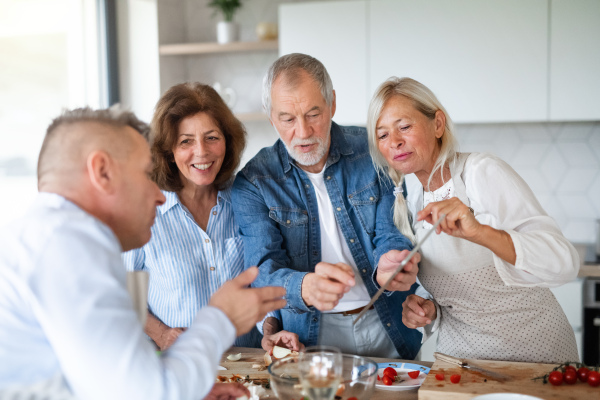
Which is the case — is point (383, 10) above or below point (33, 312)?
above

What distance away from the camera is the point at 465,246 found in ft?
5.78

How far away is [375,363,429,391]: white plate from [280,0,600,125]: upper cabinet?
195 centimetres

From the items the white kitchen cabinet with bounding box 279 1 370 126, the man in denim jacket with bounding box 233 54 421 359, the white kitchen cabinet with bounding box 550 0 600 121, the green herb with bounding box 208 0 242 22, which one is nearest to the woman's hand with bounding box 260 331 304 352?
the man in denim jacket with bounding box 233 54 421 359

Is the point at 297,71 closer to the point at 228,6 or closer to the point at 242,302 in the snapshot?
the point at 242,302

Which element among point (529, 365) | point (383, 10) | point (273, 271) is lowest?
point (529, 365)

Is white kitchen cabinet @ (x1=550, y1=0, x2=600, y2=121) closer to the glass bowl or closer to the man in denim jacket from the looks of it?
the man in denim jacket

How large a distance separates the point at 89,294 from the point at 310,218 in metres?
1.19

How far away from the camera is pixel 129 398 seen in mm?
841

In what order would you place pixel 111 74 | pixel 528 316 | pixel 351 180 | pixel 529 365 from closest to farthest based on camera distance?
pixel 529 365 → pixel 528 316 → pixel 351 180 → pixel 111 74

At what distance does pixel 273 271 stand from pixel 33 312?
99 cm

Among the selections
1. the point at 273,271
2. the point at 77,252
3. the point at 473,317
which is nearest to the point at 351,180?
the point at 273,271

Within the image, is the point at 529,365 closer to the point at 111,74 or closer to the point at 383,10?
the point at 383,10

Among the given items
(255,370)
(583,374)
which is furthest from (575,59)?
(255,370)

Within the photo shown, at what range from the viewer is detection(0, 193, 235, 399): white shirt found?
828 millimetres
